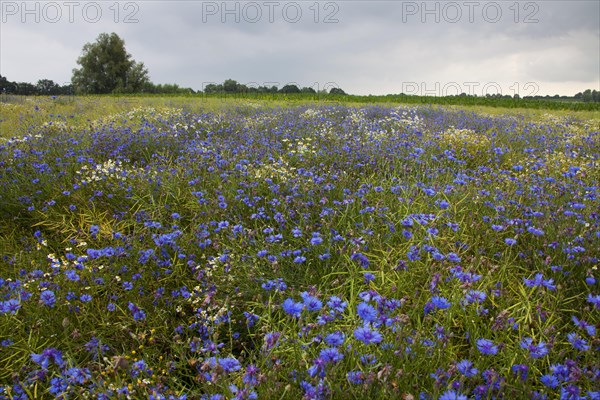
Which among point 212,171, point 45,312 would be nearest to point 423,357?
point 45,312

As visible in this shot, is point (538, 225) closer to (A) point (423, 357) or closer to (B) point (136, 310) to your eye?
(A) point (423, 357)

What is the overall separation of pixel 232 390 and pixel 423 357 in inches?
32.1

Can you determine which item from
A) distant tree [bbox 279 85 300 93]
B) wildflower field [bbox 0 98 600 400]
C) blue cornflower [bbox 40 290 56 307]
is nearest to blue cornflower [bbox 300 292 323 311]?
wildflower field [bbox 0 98 600 400]

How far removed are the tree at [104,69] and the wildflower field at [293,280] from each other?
42715 millimetres

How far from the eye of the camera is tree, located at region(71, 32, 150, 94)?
141 ft

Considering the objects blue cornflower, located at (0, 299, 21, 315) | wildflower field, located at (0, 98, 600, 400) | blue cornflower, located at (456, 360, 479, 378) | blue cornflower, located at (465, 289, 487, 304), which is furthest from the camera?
blue cornflower, located at (0, 299, 21, 315)

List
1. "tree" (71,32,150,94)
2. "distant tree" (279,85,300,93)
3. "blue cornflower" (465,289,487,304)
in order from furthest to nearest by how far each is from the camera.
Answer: "tree" (71,32,150,94) < "distant tree" (279,85,300,93) < "blue cornflower" (465,289,487,304)

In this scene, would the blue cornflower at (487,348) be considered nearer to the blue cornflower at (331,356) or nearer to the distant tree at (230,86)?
the blue cornflower at (331,356)

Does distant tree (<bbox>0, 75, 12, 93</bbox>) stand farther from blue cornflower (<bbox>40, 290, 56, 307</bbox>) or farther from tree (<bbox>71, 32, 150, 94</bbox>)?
blue cornflower (<bbox>40, 290, 56, 307</bbox>)

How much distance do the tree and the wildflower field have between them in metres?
42.7

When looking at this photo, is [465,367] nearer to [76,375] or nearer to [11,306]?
[76,375]

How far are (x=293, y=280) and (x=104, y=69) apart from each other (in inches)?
1918

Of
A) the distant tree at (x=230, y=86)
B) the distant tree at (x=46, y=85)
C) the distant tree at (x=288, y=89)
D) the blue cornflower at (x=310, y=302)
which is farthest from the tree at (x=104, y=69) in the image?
the blue cornflower at (x=310, y=302)

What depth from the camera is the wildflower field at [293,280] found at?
1682 millimetres
